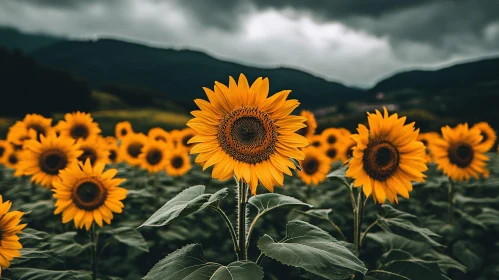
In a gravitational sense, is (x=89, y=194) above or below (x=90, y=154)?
below

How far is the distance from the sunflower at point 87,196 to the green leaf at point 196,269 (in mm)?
1994

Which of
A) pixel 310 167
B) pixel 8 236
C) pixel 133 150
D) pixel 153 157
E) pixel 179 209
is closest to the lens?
pixel 179 209

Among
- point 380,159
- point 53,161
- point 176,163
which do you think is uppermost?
point 380,159

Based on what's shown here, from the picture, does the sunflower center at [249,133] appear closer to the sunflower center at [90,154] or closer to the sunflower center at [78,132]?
the sunflower center at [90,154]

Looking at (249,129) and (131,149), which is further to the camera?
(131,149)

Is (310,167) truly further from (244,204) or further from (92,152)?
(244,204)

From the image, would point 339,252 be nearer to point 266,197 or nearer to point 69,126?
point 266,197

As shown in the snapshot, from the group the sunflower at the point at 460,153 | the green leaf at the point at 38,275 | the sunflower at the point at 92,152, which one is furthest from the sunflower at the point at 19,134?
the sunflower at the point at 460,153

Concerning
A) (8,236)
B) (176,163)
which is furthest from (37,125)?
(8,236)

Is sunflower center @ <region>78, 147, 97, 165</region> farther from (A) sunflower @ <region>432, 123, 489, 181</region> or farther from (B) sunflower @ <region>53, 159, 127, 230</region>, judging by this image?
(A) sunflower @ <region>432, 123, 489, 181</region>

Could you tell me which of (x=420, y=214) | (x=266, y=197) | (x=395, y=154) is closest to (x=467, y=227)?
(x=420, y=214)

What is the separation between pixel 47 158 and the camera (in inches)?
188

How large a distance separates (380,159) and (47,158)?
4.46 meters

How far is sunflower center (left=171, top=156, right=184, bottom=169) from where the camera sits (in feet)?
24.8
